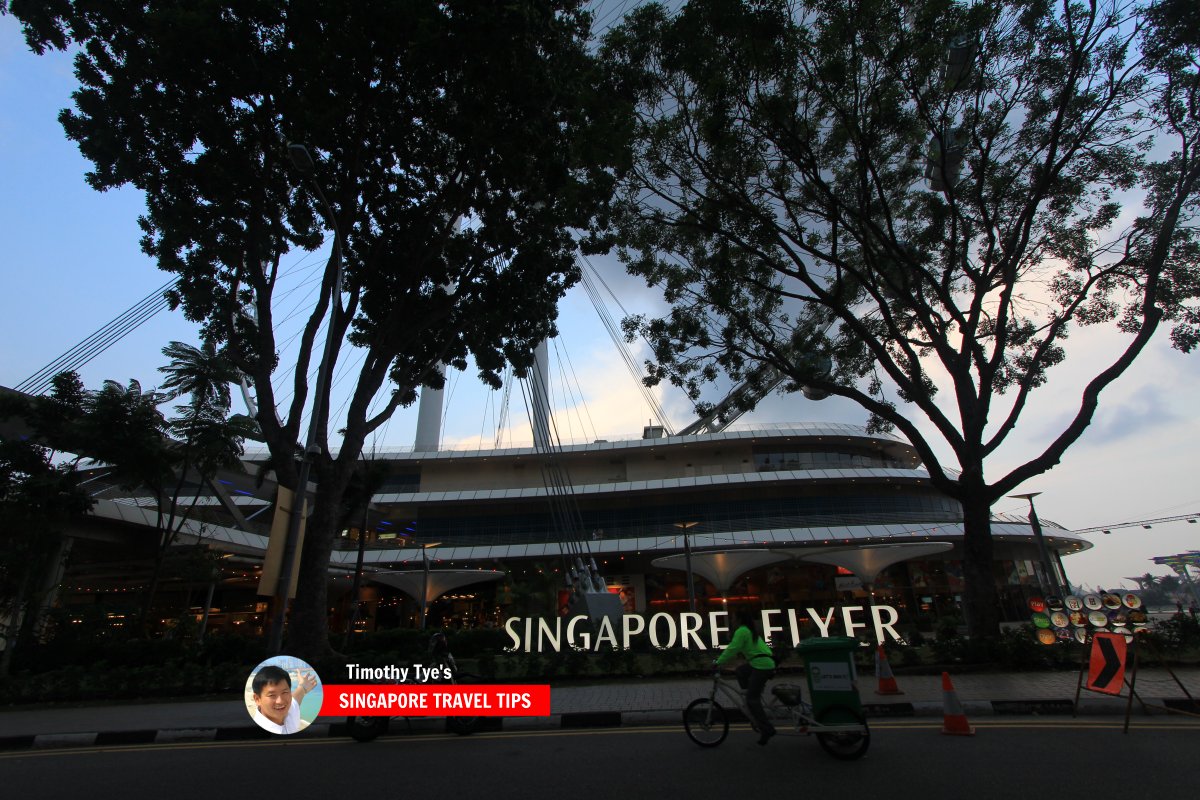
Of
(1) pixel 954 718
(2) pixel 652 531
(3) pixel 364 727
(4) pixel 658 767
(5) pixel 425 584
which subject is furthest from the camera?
(2) pixel 652 531

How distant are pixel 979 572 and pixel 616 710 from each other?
8703mm

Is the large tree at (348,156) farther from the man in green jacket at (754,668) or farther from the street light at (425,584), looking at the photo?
the street light at (425,584)

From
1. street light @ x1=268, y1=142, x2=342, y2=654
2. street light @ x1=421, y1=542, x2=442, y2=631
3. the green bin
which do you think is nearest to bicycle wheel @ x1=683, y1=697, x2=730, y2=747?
the green bin

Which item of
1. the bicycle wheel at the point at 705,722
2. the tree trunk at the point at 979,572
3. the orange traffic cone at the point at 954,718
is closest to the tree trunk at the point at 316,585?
the bicycle wheel at the point at 705,722

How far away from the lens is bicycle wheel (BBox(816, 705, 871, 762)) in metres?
5.60

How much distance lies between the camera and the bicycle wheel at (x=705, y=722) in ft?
20.8

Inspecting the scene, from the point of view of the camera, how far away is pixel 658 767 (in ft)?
18.2

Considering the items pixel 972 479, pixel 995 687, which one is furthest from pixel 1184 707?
pixel 972 479

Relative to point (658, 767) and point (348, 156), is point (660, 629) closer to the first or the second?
point (658, 767)

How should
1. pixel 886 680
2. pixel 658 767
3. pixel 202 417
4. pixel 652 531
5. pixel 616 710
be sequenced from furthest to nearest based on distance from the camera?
pixel 652 531 → pixel 202 417 → pixel 886 680 → pixel 616 710 → pixel 658 767

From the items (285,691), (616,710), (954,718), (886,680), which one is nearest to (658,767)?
(616,710)

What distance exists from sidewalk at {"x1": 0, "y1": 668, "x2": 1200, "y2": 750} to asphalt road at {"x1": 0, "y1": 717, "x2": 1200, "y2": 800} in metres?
0.67

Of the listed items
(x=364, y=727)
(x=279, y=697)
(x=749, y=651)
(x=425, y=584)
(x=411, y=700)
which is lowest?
(x=364, y=727)

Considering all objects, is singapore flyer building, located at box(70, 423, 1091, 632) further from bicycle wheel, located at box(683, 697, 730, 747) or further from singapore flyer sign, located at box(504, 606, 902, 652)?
bicycle wheel, located at box(683, 697, 730, 747)
